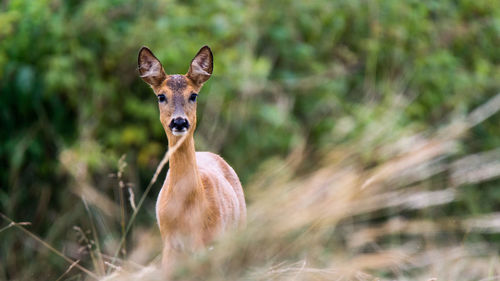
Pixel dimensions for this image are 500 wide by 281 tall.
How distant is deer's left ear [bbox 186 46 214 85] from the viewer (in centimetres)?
276

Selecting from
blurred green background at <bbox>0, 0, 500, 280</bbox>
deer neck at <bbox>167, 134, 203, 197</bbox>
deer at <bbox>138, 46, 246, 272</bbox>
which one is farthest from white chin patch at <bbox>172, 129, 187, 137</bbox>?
blurred green background at <bbox>0, 0, 500, 280</bbox>

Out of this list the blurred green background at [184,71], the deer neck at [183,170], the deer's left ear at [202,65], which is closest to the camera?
the deer's left ear at [202,65]

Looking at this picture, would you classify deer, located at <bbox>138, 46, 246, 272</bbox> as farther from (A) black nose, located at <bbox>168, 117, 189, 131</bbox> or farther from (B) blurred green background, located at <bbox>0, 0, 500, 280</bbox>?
(B) blurred green background, located at <bbox>0, 0, 500, 280</bbox>

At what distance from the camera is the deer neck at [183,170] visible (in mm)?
3109

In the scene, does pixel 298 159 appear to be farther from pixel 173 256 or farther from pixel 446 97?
pixel 446 97

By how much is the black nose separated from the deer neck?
0.18 metres

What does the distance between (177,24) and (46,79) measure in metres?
1.38

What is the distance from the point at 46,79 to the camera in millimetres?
6848

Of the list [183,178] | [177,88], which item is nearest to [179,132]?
[177,88]

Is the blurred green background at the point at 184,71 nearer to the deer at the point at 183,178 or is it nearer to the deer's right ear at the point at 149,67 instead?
the deer at the point at 183,178

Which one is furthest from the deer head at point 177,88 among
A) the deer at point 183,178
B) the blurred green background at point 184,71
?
the blurred green background at point 184,71

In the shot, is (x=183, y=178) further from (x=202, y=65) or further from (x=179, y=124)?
(x=202, y=65)

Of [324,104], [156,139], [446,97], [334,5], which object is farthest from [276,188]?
[446,97]

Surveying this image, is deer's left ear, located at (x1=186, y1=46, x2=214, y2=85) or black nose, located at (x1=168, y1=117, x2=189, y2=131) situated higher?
deer's left ear, located at (x1=186, y1=46, x2=214, y2=85)
